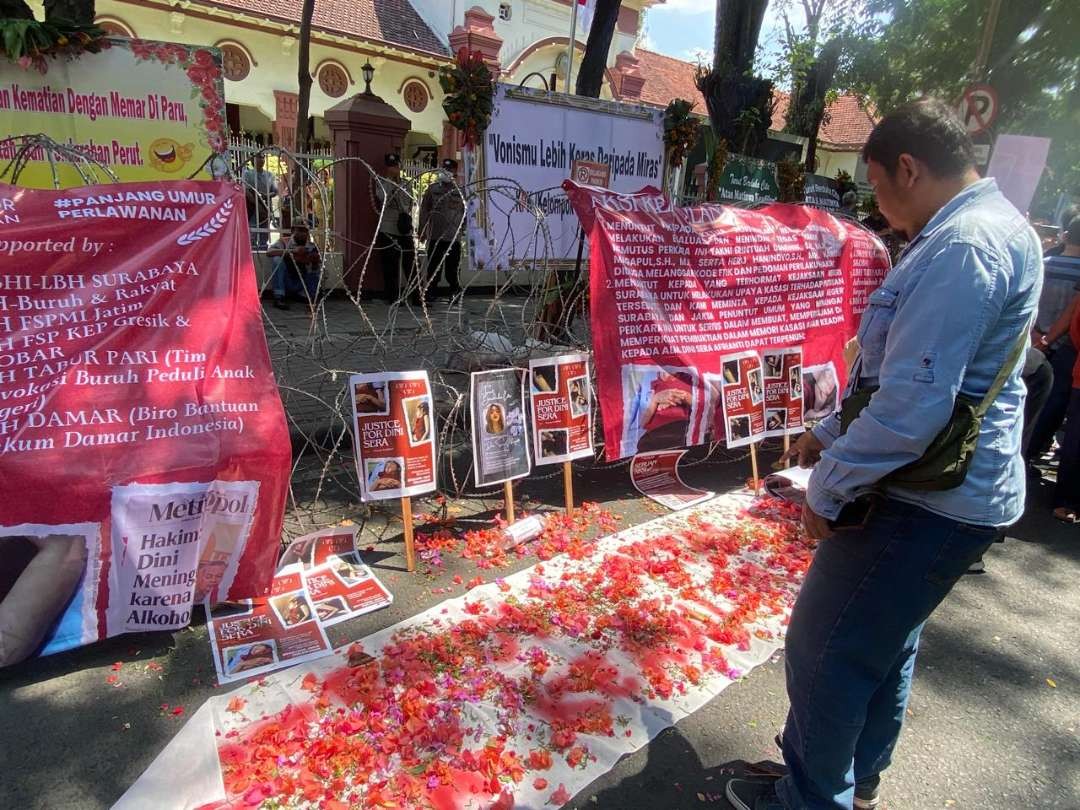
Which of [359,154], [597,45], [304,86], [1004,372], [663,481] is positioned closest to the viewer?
[1004,372]

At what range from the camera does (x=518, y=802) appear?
216cm

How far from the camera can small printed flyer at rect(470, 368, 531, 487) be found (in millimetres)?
3713

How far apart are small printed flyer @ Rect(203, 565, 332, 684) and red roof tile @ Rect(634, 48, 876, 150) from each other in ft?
72.6

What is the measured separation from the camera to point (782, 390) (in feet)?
16.0

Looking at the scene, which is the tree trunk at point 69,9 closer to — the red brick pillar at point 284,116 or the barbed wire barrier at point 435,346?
the barbed wire barrier at point 435,346

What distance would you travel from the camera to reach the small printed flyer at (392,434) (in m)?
3.28

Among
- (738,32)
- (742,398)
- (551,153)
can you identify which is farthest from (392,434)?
(738,32)

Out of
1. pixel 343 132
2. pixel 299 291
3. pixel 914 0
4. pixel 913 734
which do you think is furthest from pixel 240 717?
pixel 914 0

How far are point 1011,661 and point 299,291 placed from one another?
8.52 meters

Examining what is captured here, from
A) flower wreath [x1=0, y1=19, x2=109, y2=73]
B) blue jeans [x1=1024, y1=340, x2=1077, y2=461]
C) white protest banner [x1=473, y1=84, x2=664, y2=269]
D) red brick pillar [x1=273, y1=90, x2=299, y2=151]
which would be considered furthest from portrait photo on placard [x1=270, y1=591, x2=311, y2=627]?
red brick pillar [x1=273, y1=90, x2=299, y2=151]

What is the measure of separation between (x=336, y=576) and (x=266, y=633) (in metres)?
0.49

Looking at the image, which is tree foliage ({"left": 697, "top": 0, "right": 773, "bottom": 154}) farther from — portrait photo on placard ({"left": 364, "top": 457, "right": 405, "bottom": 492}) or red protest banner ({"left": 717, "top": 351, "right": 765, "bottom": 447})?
portrait photo on placard ({"left": 364, "top": 457, "right": 405, "bottom": 492})

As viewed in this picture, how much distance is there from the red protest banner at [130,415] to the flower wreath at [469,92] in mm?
2167

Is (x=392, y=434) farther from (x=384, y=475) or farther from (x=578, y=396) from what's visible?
(x=578, y=396)
